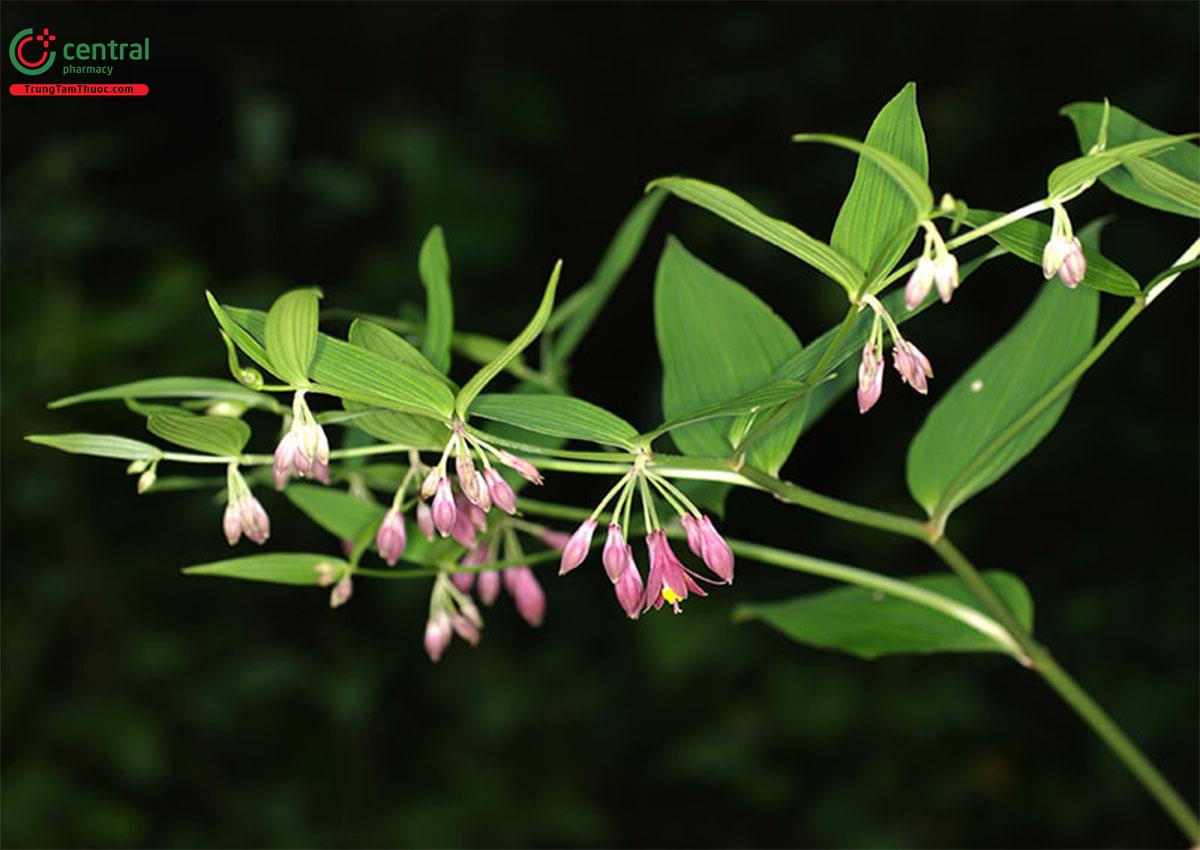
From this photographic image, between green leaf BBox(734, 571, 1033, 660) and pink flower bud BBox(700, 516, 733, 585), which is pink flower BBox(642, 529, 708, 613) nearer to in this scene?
pink flower bud BBox(700, 516, 733, 585)

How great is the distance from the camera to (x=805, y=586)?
2.33 metres

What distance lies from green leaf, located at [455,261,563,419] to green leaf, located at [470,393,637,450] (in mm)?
13

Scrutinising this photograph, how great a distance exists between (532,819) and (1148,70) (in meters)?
1.74

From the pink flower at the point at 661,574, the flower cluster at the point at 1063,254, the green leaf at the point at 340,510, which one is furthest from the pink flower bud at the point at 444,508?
the flower cluster at the point at 1063,254

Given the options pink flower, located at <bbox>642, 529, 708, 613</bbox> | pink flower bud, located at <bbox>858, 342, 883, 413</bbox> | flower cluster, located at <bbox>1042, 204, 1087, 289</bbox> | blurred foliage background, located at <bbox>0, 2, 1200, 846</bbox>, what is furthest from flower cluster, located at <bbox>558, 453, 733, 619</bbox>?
blurred foliage background, located at <bbox>0, 2, 1200, 846</bbox>

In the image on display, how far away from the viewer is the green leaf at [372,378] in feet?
1.98

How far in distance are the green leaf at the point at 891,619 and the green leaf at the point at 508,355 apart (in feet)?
1.45

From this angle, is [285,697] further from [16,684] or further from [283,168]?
[283,168]

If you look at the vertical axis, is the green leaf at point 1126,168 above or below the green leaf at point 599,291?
above

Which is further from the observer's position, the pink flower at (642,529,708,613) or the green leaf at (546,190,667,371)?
the green leaf at (546,190,667,371)

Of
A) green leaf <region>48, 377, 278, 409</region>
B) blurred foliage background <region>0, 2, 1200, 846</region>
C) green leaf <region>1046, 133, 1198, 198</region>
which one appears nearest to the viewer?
green leaf <region>1046, 133, 1198, 198</region>

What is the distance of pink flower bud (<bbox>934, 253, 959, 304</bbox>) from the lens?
1.90ft

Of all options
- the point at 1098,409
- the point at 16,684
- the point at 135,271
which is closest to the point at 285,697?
the point at 16,684

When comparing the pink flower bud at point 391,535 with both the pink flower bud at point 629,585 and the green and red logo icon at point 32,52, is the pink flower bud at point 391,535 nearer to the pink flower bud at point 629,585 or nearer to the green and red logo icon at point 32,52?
the pink flower bud at point 629,585
